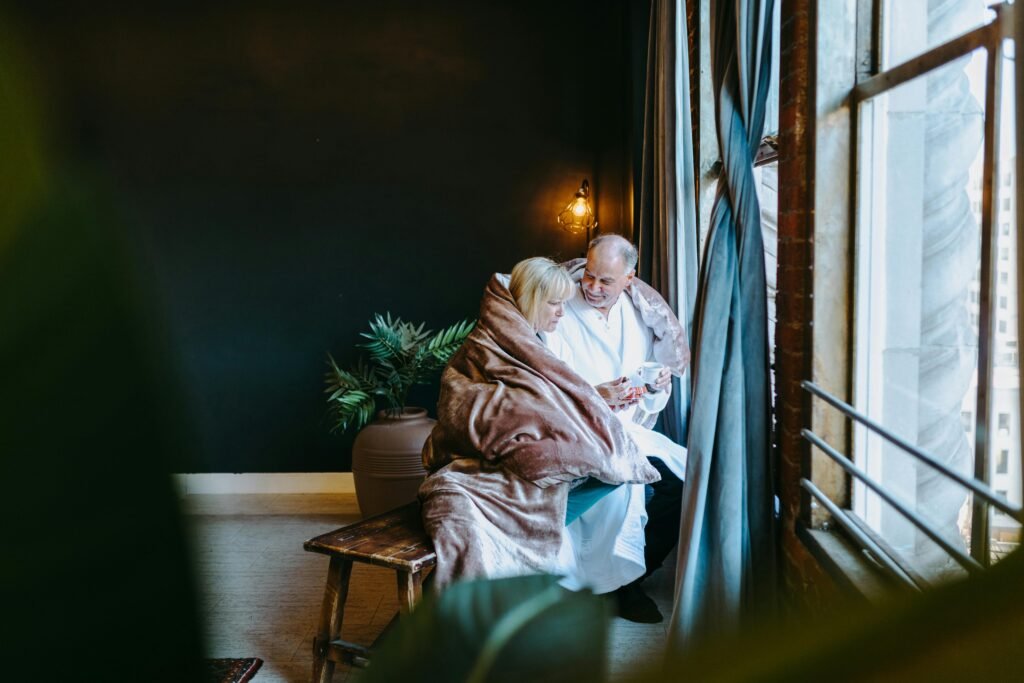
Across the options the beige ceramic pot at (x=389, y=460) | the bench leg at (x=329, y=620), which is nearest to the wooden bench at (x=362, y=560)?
the bench leg at (x=329, y=620)

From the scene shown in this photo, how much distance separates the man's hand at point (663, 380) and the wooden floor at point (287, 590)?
0.87 meters

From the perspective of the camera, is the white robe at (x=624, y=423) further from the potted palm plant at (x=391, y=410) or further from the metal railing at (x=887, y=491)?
the potted palm plant at (x=391, y=410)

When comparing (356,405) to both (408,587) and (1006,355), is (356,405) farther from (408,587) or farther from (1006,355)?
(1006,355)

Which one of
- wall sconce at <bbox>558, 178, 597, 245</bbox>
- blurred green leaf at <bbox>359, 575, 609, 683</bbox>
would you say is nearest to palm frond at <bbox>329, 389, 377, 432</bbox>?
wall sconce at <bbox>558, 178, 597, 245</bbox>

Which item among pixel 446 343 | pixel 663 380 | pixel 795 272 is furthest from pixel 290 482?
pixel 795 272

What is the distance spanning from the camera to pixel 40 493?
19 centimetres

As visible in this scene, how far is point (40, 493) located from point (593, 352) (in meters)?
3.19

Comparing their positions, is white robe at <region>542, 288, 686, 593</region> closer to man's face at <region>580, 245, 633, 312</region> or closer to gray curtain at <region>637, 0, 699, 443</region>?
man's face at <region>580, 245, 633, 312</region>

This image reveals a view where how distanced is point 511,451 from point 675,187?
4.79ft

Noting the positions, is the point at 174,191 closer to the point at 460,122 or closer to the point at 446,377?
the point at 460,122

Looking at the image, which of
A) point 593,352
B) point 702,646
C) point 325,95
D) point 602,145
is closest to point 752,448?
point 593,352

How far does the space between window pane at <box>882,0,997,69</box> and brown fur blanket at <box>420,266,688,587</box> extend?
1.36 metres

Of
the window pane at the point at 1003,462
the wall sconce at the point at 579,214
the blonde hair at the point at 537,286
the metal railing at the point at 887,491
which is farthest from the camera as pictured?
the wall sconce at the point at 579,214

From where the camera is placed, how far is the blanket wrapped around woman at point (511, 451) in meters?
2.66
